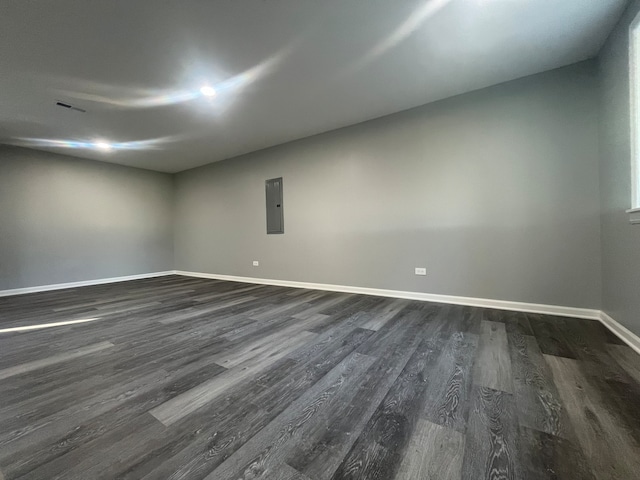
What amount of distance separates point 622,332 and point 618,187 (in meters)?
1.24

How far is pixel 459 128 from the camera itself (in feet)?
10.3

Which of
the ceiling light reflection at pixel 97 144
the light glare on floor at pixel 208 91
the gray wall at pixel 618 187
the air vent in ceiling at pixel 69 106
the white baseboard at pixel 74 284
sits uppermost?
the ceiling light reflection at pixel 97 144

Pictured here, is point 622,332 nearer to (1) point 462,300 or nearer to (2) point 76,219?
(1) point 462,300

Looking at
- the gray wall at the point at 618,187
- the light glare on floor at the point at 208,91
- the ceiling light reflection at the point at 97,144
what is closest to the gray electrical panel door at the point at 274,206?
the ceiling light reflection at the point at 97,144

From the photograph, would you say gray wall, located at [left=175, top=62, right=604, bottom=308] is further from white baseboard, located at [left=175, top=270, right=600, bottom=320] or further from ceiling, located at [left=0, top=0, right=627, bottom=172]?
ceiling, located at [left=0, top=0, right=627, bottom=172]

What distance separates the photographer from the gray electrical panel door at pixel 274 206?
15.5 ft

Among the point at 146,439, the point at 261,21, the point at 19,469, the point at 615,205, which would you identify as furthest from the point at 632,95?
the point at 19,469

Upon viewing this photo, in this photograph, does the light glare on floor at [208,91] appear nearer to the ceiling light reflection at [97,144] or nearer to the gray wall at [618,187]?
the ceiling light reflection at [97,144]

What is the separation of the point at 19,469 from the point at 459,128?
14.5 ft

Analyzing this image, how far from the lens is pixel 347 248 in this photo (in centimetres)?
401

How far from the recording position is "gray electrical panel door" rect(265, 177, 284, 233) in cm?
473

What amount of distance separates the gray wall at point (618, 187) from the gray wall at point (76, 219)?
8128 mm

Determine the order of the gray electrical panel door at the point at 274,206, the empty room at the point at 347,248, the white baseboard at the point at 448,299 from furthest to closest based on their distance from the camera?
the gray electrical panel door at the point at 274,206, the white baseboard at the point at 448,299, the empty room at the point at 347,248

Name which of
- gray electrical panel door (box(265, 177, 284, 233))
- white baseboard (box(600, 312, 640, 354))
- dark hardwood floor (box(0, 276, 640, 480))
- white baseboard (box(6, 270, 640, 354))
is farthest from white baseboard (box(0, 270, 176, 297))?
white baseboard (box(600, 312, 640, 354))
